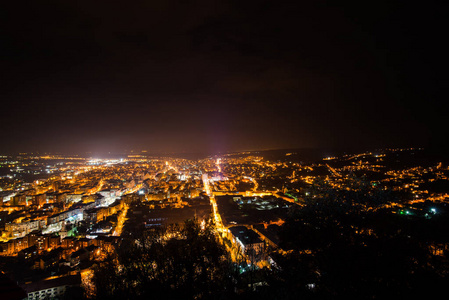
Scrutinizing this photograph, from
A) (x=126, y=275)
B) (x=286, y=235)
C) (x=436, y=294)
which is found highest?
(x=286, y=235)

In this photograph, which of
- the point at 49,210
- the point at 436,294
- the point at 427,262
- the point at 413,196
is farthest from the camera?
the point at 49,210

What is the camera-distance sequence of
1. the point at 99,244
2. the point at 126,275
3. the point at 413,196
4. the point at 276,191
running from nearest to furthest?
1. the point at 126,275
2. the point at 99,244
3. the point at 413,196
4. the point at 276,191

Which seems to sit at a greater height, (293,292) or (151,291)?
(293,292)

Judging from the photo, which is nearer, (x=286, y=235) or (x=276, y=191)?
(x=286, y=235)

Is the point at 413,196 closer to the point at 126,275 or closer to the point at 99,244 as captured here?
the point at 126,275

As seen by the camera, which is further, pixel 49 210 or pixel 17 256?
pixel 49 210

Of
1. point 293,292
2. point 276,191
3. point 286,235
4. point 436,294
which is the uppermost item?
point 286,235

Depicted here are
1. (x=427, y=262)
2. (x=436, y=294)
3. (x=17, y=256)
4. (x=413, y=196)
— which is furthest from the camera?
(x=413, y=196)

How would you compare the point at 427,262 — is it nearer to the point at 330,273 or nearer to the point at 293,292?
the point at 330,273

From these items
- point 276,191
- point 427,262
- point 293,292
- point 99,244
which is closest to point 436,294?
point 427,262

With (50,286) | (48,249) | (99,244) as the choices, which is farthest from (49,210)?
(50,286)
